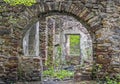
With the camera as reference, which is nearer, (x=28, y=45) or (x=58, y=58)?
(x=28, y=45)

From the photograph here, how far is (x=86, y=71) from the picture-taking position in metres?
9.84

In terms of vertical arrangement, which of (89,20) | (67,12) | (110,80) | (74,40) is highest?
(67,12)

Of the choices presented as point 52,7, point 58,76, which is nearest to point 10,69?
point 52,7

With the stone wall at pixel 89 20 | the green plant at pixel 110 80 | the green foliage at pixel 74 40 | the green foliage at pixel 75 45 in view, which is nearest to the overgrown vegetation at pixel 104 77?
the green plant at pixel 110 80

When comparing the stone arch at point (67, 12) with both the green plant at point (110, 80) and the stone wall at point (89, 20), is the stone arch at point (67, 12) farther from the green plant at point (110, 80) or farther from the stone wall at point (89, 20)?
the green plant at point (110, 80)

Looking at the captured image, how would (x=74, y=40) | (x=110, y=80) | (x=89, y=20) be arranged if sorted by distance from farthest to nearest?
(x=74, y=40)
(x=89, y=20)
(x=110, y=80)

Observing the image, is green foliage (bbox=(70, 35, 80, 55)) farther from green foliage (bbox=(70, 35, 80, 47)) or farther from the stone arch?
the stone arch

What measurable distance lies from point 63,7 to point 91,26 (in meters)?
0.88

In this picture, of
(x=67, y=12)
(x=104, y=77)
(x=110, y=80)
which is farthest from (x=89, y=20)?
(x=110, y=80)

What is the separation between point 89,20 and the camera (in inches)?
341

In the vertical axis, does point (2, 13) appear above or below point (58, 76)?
above

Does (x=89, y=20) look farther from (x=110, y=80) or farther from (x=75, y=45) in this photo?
(x=75, y=45)

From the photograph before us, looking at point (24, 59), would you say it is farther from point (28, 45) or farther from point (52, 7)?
point (52, 7)

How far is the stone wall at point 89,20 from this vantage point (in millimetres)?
8672
